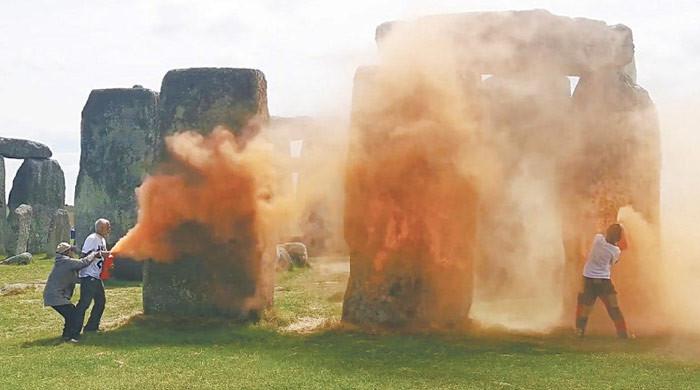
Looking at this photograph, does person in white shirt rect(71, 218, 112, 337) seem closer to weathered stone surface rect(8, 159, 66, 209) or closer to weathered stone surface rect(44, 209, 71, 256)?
weathered stone surface rect(44, 209, 71, 256)

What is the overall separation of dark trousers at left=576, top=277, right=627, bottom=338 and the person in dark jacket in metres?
7.22

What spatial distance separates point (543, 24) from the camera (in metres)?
15.6

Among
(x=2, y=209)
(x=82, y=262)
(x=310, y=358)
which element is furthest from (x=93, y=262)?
(x=2, y=209)

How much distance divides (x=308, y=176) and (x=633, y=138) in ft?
18.4

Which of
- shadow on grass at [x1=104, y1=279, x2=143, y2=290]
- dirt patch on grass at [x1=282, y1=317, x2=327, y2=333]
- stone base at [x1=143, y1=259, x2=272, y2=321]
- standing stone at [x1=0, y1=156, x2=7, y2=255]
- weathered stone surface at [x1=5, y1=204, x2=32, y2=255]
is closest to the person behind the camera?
dirt patch on grass at [x1=282, y1=317, x2=327, y2=333]

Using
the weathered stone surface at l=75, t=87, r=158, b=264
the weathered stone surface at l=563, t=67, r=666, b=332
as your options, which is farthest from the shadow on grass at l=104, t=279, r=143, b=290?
the weathered stone surface at l=563, t=67, r=666, b=332

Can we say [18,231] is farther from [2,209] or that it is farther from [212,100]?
[212,100]

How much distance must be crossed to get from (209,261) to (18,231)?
18025 mm

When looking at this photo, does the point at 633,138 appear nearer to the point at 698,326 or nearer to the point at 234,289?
the point at 698,326

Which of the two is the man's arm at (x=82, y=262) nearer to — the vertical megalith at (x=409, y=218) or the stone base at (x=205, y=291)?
the stone base at (x=205, y=291)

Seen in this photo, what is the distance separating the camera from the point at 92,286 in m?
12.6

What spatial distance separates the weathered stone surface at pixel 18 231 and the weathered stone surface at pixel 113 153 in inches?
243

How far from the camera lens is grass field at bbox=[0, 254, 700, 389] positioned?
948 cm

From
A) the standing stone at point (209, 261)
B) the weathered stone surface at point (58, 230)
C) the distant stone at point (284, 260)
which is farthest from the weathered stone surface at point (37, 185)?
the standing stone at point (209, 261)
